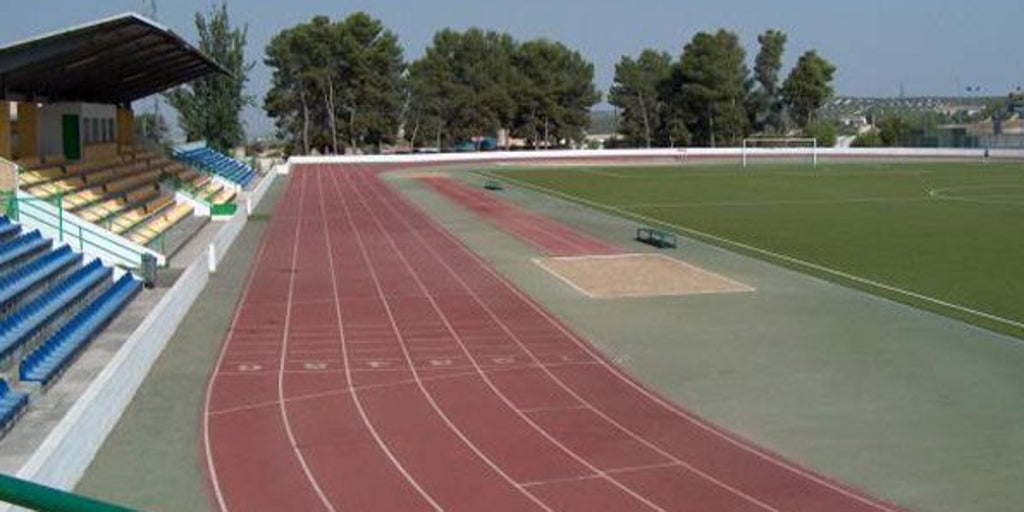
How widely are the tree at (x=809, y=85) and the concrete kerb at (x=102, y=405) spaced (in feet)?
311

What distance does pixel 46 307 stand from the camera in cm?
1493

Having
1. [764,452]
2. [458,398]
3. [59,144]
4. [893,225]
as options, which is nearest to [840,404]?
[764,452]

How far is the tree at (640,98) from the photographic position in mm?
112438

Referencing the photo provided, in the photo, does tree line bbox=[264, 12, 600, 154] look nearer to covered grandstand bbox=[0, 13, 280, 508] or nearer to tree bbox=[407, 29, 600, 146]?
tree bbox=[407, 29, 600, 146]

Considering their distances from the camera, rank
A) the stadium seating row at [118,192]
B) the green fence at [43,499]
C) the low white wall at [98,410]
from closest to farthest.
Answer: the green fence at [43,499]
the low white wall at [98,410]
the stadium seating row at [118,192]

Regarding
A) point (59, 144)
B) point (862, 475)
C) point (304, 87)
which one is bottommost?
point (862, 475)

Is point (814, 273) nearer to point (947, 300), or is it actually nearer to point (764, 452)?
point (947, 300)

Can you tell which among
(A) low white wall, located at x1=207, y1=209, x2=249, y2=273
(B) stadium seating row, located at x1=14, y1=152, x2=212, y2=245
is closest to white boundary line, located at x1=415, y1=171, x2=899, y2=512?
(A) low white wall, located at x1=207, y1=209, x2=249, y2=273

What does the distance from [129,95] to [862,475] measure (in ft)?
123

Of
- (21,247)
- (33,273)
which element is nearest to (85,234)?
(21,247)

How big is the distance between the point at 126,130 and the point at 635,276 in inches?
1041

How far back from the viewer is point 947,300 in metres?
19.3

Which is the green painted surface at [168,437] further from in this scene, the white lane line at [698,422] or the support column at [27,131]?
the support column at [27,131]

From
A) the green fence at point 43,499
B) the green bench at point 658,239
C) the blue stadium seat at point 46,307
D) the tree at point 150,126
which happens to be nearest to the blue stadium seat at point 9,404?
the blue stadium seat at point 46,307
